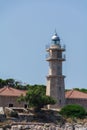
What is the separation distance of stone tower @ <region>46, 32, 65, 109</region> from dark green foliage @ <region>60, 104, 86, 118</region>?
19.0 ft

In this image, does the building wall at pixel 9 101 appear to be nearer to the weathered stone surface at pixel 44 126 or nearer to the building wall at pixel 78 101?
the building wall at pixel 78 101

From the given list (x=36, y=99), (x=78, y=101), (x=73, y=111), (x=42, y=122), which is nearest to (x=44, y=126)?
(x=42, y=122)

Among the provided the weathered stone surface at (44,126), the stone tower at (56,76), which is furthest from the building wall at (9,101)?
the weathered stone surface at (44,126)

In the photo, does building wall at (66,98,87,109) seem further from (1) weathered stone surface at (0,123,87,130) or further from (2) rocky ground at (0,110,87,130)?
(1) weathered stone surface at (0,123,87,130)

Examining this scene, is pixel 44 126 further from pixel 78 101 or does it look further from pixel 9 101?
pixel 78 101

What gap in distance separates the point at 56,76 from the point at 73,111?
8.73m

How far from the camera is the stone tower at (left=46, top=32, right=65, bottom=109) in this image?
9556 centimetres

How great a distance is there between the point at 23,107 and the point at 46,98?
23.3 ft

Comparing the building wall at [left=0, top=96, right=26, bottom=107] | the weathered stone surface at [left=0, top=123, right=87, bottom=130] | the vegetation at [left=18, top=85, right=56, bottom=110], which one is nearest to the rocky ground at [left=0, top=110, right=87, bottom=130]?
the weathered stone surface at [left=0, top=123, right=87, bottom=130]

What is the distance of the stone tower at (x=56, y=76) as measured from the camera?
95562 millimetres

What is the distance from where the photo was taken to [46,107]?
94562mm

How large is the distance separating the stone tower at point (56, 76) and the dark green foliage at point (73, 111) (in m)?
5.79

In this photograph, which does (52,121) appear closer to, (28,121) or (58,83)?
(28,121)

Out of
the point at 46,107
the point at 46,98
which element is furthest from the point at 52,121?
the point at 46,107
